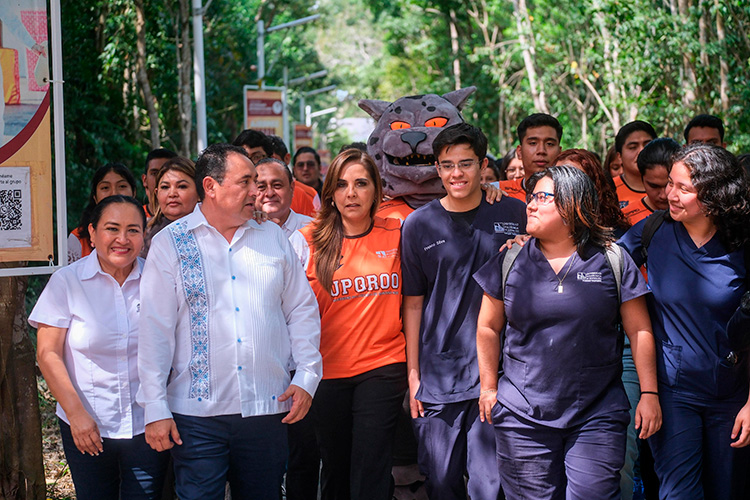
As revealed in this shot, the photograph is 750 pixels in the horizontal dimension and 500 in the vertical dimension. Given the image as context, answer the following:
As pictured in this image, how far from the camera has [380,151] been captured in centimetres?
623

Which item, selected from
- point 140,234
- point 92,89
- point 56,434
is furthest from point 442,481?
point 92,89

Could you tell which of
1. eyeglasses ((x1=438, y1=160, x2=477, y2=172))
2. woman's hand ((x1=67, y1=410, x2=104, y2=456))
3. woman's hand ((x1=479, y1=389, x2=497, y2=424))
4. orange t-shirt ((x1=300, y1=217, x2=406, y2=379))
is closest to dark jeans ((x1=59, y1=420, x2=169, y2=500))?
woman's hand ((x1=67, y1=410, x2=104, y2=456))

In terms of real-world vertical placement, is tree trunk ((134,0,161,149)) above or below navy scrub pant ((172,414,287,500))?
above

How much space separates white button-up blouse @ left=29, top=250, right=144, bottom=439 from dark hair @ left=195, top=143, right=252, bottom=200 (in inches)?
29.3

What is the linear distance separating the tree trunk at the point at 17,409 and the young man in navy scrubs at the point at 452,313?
2.41 meters

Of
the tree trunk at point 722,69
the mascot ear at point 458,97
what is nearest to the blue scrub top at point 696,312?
the mascot ear at point 458,97

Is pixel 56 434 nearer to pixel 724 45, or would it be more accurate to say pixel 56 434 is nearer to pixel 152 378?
pixel 152 378

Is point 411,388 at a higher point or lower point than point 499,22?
lower

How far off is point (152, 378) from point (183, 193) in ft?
6.07

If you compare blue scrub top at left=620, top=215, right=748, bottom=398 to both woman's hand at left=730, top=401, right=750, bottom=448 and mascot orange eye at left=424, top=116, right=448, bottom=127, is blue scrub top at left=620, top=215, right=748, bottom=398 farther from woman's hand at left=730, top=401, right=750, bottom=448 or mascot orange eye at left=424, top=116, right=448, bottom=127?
mascot orange eye at left=424, top=116, right=448, bottom=127

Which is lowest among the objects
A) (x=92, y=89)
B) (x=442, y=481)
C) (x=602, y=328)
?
(x=442, y=481)

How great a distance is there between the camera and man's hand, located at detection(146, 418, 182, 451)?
4.00 meters

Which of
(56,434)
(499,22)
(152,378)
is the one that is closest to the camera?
(152,378)

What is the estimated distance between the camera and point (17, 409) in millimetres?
5312
